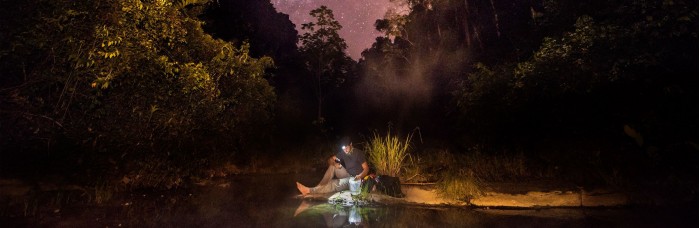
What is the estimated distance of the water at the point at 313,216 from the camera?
6414 millimetres

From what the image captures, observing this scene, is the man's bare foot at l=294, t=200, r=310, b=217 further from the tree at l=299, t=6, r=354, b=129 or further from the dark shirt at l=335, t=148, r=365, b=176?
the tree at l=299, t=6, r=354, b=129

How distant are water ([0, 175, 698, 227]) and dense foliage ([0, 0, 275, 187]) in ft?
5.07

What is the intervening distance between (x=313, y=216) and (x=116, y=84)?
14.7ft

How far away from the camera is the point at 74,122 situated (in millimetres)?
8258

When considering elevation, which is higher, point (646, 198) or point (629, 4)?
point (629, 4)

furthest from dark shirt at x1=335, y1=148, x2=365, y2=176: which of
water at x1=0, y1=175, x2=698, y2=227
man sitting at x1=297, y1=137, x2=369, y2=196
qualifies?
water at x1=0, y1=175, x2=698, y2=227

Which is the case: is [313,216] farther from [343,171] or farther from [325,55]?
[325,55]

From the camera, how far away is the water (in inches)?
253

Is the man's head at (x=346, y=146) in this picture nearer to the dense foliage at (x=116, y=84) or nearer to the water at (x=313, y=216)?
the water at (x=313, y=216)

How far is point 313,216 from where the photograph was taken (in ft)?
22.7

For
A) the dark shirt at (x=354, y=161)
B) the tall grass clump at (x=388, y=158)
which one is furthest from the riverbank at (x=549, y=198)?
the tall grass clump at (x=388, y=158)

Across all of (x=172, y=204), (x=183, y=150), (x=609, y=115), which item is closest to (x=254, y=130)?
(x=183, y=150)

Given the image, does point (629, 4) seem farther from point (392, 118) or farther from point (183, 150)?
point (392, 118)

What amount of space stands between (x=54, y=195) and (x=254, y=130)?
7.64 metres
